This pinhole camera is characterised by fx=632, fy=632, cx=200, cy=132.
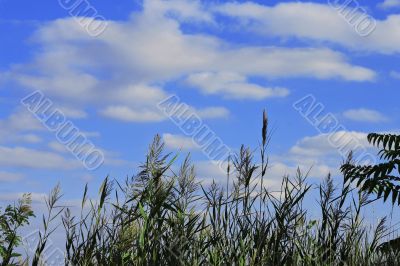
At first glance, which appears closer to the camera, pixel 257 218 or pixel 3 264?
pixel 257 218

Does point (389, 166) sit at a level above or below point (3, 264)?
above

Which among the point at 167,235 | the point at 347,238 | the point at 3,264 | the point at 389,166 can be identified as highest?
the point at 389,166

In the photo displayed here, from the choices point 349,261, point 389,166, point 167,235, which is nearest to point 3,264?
point 167,235

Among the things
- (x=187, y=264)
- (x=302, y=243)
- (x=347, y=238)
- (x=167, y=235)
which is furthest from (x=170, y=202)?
(x=347, y=238)

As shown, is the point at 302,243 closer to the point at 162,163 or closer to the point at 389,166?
the point at 162,163

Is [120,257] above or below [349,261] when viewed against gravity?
below

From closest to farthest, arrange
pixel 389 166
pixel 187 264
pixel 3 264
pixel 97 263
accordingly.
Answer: pixel 187 264 < pixel 97 263 < pixel 3 264 < pixel 389 166

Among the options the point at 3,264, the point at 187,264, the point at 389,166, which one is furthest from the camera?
the point at 389,166

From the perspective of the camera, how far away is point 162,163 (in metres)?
5.09

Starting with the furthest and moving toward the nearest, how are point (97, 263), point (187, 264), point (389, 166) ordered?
1. point (389, 166)
2. point (97, 263)
3. point (187, 264)

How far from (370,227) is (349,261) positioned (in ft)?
1.84

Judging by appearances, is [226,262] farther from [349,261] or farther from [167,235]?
[349,261]

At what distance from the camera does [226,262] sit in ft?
15.5

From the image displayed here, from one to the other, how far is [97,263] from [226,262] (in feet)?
Answer: 3.48
